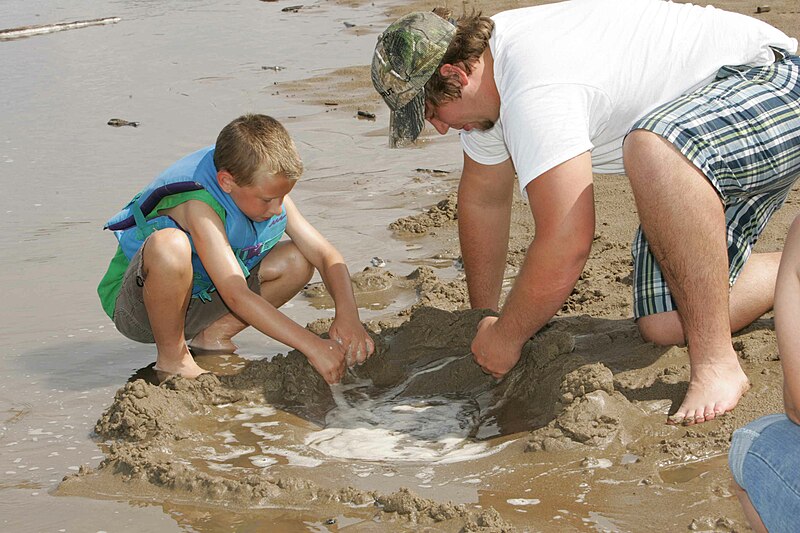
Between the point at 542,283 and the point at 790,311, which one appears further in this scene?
the point at 542,283

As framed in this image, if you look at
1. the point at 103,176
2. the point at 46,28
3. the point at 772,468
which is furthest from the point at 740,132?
the point at 46,28

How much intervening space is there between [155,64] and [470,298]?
21.6 feet

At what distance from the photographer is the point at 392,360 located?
3613 millimetres

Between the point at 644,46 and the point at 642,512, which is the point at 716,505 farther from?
the point at 644,46

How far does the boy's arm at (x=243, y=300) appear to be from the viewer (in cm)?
340

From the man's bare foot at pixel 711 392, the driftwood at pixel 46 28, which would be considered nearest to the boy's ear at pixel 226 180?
the man's bare foot at pixel 711 392

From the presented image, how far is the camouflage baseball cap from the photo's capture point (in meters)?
3.00

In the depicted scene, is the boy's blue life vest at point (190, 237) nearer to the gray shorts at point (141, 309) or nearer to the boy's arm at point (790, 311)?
the gray shorts at point (141, 309)

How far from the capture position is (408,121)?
3158mm

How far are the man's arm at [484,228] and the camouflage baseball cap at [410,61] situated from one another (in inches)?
22.9

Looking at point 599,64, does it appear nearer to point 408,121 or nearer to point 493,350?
point 408,121

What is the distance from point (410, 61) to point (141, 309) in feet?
4.42

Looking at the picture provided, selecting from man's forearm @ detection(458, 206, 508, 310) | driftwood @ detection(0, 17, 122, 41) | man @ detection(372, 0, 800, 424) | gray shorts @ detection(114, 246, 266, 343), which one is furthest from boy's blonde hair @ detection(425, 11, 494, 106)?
driftwood @ detection(0, 17, 122, 41)

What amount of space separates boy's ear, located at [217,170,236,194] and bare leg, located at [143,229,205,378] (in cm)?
22
